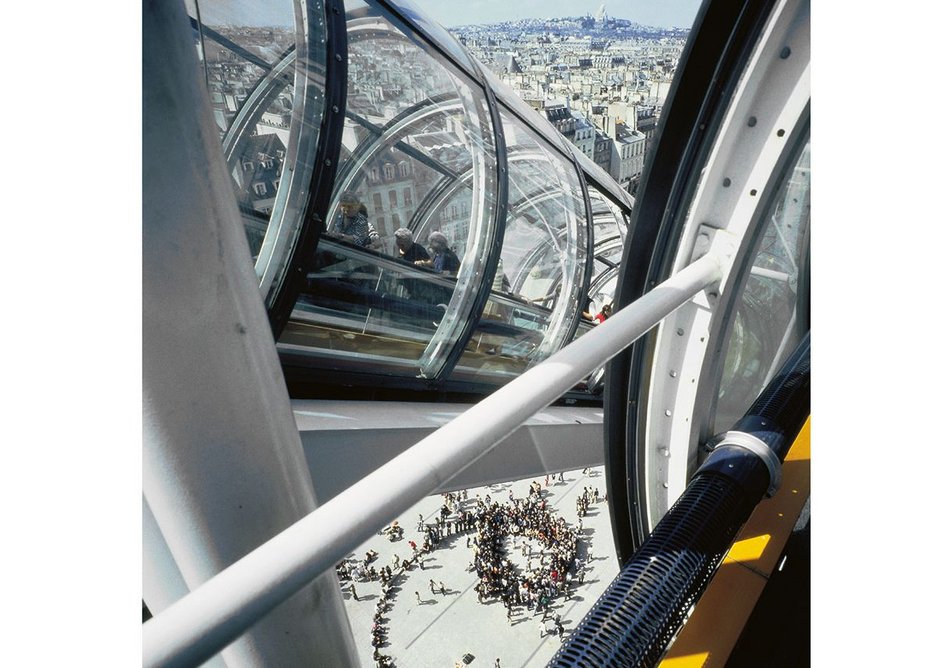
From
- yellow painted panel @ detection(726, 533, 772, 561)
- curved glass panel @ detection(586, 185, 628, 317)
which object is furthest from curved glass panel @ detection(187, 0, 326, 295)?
curved glass panel @ detection(586, 185, 628, 317)

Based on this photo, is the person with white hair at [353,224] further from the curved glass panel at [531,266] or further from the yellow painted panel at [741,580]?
the yellow painted panel at [741,580]

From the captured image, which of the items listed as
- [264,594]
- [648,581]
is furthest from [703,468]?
[264,594]

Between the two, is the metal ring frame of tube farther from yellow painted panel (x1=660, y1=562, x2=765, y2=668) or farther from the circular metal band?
the circular metal band

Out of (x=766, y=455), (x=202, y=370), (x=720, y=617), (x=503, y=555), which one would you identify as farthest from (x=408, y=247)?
(x=503, y=555)

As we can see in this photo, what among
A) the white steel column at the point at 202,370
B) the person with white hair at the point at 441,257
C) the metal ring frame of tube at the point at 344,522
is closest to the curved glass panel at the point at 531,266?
the person with white hair at the point at 441,257

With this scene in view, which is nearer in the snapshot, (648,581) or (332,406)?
(648,581)

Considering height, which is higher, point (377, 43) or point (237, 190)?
point (377, 43)

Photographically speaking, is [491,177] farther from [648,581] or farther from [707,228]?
[648,581]
